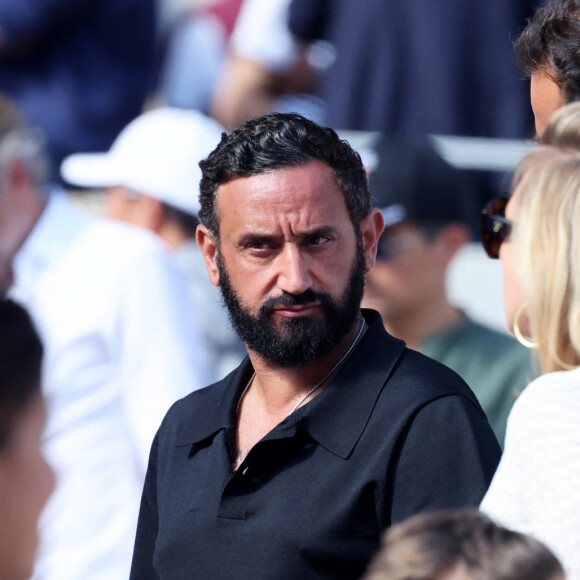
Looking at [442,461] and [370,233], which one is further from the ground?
[370,233]

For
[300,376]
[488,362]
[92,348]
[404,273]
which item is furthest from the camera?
[92,348]

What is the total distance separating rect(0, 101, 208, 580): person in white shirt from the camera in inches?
161

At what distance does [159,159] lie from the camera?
5.02 metres

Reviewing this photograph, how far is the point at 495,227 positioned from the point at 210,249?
0.62m

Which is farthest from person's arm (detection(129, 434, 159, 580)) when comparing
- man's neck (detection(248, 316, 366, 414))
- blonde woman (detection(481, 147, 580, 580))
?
blonde woman (detection(481, 147, 580, 580))

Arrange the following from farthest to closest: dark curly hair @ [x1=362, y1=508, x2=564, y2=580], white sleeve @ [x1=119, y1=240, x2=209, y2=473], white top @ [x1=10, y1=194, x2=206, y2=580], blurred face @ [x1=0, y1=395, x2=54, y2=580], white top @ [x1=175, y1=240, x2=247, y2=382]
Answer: white top @ [x1=175, y1=240, x2=247, y2=382], white sleeve @ [x1=119, y1=240, x2=209, y2=473], white top @ [x1=10, y1=194, x2=206, y2=580], blurred face @ [x1=0, y1=395, x2=54, y2=580], dark curly hair @ [x1=362, y1=508, x2=564, y2=580]

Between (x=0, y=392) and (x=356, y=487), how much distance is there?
6.25 feet

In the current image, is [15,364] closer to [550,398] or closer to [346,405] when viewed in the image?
[346,405]

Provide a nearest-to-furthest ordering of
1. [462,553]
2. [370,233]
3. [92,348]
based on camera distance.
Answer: [462,553]
[370,233]
[92,348]

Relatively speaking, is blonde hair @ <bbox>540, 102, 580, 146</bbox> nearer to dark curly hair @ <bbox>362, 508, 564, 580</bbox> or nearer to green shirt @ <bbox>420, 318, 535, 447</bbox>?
dark curly hair @ <bbox>362, 508, 564, 580</bbox>

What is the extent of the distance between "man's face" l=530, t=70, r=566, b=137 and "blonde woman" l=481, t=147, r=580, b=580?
1.57 feet

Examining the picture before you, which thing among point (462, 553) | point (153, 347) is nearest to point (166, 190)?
point (153, 347)

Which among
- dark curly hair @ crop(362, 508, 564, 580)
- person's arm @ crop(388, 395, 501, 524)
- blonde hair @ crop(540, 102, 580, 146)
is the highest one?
blonde hair @ crop(540, 102, 580, 146)

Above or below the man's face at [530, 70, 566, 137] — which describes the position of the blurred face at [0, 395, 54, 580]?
below
